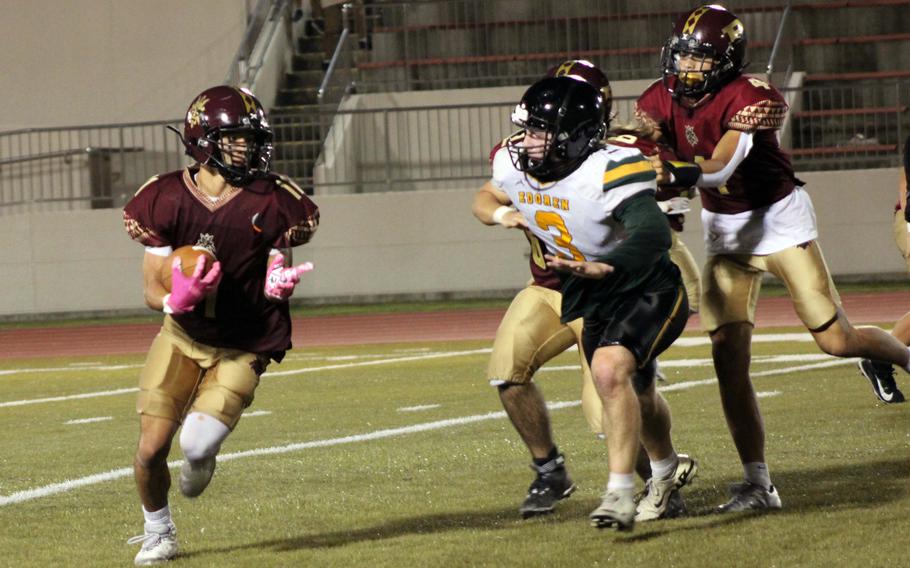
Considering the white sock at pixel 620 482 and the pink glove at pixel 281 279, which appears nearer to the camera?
the white sock at pixel 620 482

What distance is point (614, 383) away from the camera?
5348 mm

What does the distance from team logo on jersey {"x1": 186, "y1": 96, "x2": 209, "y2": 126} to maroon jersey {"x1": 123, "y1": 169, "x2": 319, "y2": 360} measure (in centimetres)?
22

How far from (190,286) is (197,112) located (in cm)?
71

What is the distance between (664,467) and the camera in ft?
19.2

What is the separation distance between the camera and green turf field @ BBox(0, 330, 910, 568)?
5.33 m

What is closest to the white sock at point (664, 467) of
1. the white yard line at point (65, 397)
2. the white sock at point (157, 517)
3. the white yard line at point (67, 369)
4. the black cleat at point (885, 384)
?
the white sock at point (157, 517)

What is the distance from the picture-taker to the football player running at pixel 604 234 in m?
5.27

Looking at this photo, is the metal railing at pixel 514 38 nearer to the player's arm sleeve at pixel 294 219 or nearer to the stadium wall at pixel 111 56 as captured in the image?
the stadium wall at pixel 111 56

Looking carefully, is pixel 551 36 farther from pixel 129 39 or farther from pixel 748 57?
pixel 129 39

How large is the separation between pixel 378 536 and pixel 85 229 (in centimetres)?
1568

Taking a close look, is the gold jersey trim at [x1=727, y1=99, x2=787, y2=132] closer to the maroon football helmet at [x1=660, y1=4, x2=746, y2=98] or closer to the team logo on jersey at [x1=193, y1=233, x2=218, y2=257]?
the maroon football helmet at [x1=660, y1=4, x2=746, y2=98]

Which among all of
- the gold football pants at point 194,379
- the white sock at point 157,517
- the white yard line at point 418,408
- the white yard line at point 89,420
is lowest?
the white yard line at point 89,420

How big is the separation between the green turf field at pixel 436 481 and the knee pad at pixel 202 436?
36 centimetres

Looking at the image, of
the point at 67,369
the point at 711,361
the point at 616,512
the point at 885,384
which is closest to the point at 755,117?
the point at 616,512
